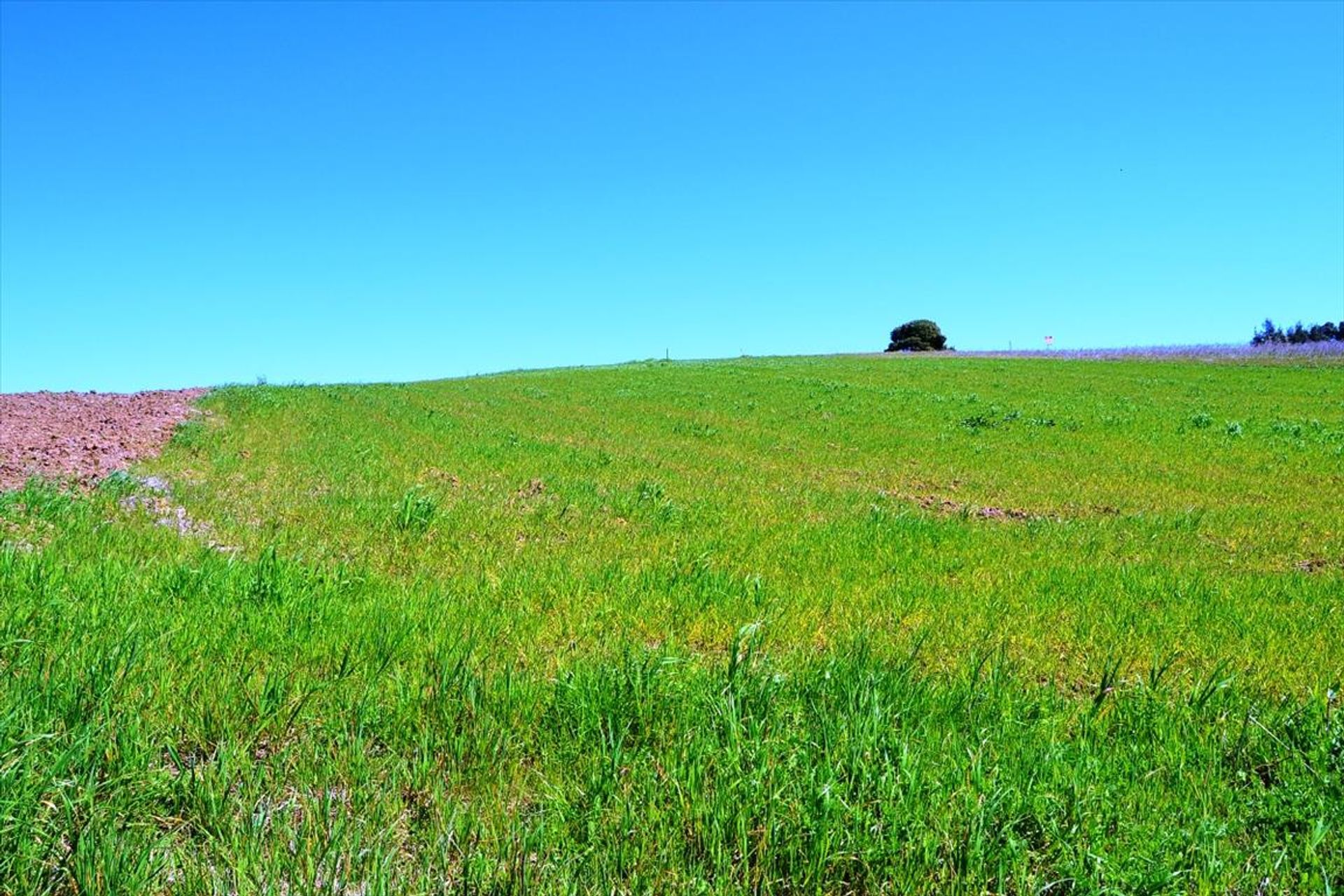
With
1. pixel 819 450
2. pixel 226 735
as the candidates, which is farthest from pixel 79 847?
pixel 819 450

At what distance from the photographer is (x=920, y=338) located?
8556 cm

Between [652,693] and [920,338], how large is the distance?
3457 inches

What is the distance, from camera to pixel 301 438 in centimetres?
1509

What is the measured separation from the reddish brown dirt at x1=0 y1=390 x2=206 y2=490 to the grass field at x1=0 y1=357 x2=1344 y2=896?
1.34 metres

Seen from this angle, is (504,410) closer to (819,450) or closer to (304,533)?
(819,450)

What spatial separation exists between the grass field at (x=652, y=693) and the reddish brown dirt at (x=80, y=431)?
4.41 feet

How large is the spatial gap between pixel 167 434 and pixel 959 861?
16198 millimetres

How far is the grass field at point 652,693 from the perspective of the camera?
259 cm

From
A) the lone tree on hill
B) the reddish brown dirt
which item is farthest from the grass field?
the lone tree on hill

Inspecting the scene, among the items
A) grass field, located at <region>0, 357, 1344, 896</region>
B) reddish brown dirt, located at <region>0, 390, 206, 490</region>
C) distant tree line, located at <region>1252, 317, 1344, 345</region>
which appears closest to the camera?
grass field, located at <region>0, 357, 1344, 896</region>

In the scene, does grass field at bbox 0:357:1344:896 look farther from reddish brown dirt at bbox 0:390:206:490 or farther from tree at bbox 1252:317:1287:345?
tree at bbox 1252:317:1287:345

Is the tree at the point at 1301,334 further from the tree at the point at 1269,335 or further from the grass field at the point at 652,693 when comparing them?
the grass field at the point at 652,693

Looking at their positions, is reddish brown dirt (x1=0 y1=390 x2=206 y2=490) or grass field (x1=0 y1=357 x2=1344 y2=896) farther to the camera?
reddish brown dirt (x1=0 y1=390 x2=206 y2=490)

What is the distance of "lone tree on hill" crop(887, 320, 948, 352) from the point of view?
280 feet
